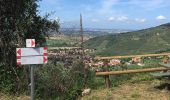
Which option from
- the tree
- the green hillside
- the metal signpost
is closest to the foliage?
the tree

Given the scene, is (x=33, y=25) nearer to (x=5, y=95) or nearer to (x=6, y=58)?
(x=6, y=58)

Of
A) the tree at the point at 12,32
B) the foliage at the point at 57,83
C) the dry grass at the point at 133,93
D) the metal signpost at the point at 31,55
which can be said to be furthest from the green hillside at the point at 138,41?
the metal signpost at the point at 31,55

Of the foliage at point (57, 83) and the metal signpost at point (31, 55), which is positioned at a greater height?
the metal signpost at point (31, 55)

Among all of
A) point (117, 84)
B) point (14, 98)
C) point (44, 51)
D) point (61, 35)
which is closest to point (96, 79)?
point (117, 84)

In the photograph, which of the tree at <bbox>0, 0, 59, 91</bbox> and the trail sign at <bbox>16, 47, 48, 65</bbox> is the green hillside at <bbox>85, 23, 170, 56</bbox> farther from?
the trail sign at <bbox>16, 47, 48, 65</bbox>

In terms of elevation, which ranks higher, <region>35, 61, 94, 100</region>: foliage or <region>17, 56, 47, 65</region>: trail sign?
<region>17, 56, 47, 65</region>: trail sign

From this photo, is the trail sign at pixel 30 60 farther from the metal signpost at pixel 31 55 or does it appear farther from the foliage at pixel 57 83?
the foliage at pixel 57 83

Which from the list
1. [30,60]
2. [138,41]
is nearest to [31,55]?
[30,60]
